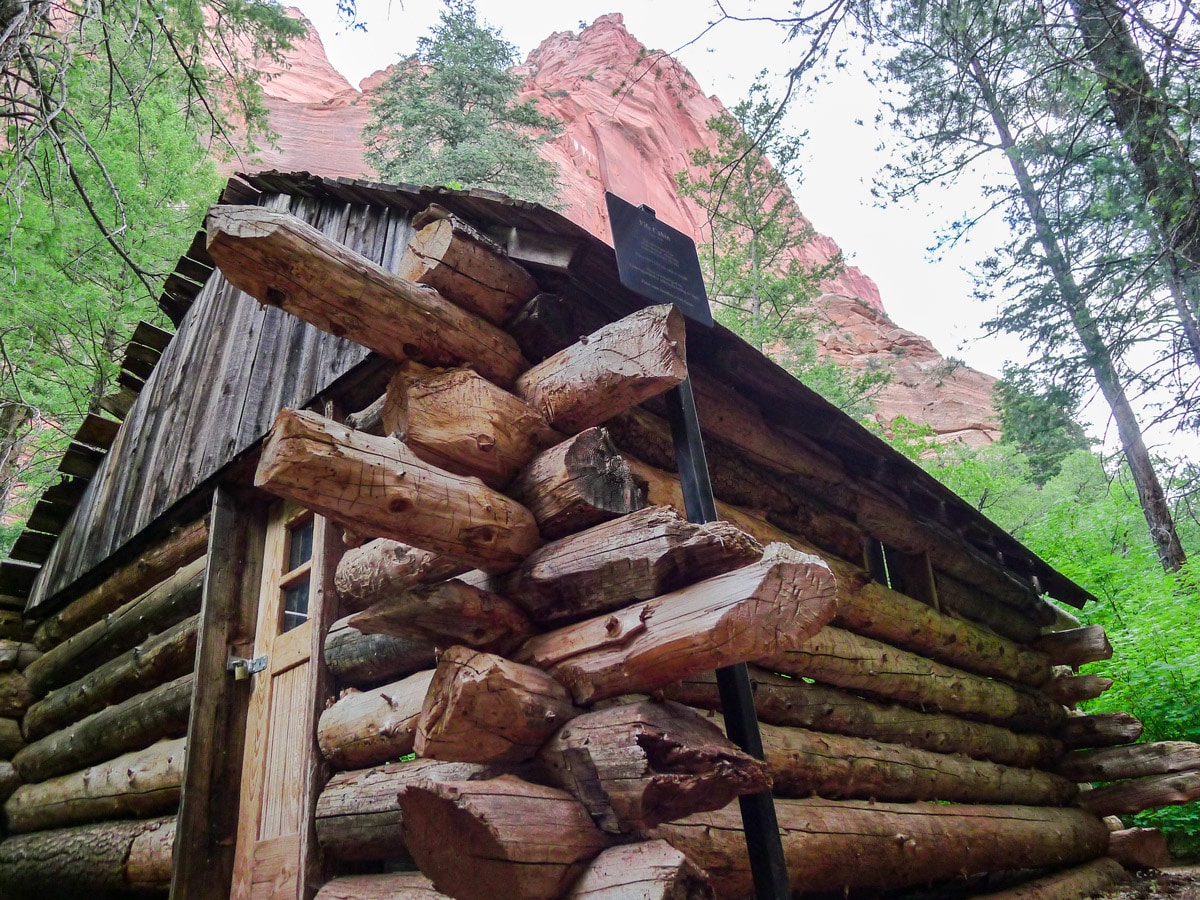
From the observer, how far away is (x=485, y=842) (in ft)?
7.18

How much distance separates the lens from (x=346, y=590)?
10.5 feet

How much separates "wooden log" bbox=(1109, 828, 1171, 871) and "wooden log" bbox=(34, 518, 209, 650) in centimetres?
802

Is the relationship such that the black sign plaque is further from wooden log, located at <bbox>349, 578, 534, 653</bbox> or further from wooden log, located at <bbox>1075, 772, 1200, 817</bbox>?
wooden log, located at <bbox>1075, 772, 1200, 817</bbox>

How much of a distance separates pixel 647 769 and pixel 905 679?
140 inches

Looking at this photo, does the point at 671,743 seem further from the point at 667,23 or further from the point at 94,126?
the point at 94,126

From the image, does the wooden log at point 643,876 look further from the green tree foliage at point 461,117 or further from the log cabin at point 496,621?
the green tree foliage at point 461,117

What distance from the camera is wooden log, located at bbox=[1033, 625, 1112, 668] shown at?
24.1ft

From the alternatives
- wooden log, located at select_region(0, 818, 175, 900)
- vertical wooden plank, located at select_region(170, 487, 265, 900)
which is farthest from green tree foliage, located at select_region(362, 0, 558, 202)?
wooden log, located at select_region(0, 818, 175, 900)

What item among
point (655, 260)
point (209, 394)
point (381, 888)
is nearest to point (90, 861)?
point (209, 394)

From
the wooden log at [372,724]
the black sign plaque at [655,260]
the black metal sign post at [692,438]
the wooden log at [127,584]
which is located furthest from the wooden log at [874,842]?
the wooden log at [127,584]

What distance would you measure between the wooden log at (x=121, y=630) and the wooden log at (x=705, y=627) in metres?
3.76

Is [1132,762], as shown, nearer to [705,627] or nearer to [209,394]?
[705,627]

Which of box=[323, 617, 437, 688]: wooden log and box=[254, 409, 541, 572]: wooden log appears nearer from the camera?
box=[254, 409, 541, 572]: wooden log

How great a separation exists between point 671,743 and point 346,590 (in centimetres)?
158
